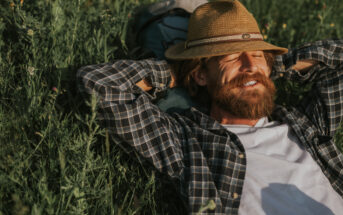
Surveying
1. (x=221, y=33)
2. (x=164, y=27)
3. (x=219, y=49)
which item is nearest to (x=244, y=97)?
(x=219, y=49)

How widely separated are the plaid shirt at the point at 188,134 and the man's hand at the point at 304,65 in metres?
0.26

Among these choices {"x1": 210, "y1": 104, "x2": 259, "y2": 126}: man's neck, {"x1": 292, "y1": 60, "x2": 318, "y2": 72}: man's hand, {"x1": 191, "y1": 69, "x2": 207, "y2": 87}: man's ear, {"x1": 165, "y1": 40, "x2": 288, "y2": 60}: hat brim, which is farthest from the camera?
{"x1": 292, "y1": 60, "x2": 318, "y2": 72}: man's hand

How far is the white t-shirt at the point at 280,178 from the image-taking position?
2443 mm

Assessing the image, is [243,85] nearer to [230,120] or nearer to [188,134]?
[230,120]

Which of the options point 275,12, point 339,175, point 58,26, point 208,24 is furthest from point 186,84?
point 275,12

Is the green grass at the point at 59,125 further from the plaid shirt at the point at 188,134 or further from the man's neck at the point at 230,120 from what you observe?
the man's neck at the point at 230,120

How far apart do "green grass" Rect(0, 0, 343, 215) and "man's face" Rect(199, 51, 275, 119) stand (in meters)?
0.85

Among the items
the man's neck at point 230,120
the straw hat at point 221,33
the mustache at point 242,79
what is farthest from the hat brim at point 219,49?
the man's neck at point 230,120

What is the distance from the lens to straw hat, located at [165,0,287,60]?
2.75m

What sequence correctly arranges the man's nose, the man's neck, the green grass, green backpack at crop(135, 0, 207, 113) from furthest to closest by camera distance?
green backpack at crop(135, 0, 207, 113) < the man's neck < the man's nose < the green grass

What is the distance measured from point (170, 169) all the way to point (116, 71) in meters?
0.84

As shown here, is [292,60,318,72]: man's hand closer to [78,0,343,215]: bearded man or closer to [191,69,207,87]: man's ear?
[78,0,343,215]: bearded man

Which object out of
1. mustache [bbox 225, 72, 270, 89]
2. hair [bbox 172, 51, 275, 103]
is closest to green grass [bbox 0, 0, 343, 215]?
hair [bbox 172, 51, 275, 103]

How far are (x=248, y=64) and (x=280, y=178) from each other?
0.92 meters
